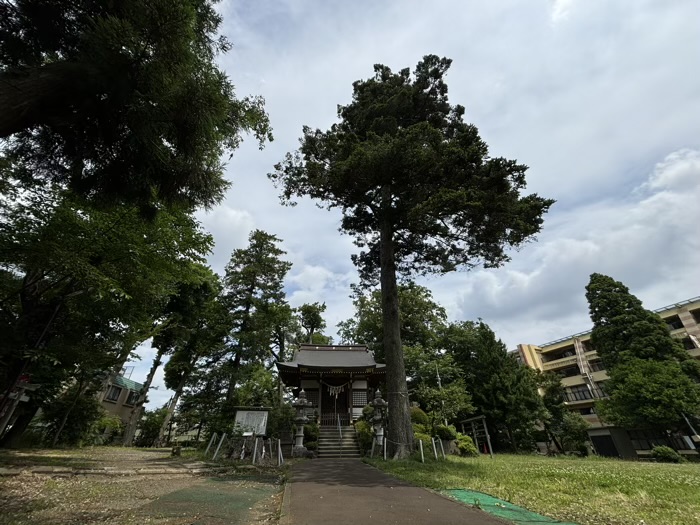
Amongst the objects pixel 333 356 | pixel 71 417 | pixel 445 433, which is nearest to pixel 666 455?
pixel 445 433

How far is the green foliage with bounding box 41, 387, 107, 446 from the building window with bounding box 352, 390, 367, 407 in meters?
13.7

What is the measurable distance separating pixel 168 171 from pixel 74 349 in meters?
8.18

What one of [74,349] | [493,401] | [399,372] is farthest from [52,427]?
[493,401]

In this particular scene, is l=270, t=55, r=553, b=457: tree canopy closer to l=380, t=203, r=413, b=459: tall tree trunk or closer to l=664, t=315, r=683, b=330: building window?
l=380, t=203, r=413, b=459: tall tree trunk

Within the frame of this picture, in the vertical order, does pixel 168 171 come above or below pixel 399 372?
above

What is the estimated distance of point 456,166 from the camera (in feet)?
33.4

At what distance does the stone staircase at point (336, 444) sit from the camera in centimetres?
1305

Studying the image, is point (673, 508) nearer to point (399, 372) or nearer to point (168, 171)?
point (399, 372)

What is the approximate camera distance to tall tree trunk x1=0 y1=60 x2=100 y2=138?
3.19 meters

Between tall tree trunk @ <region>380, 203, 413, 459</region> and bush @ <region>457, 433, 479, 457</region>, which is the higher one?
tall tree trunk @ <region>380, 203, 413, 459</region>

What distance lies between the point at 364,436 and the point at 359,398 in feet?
18.8

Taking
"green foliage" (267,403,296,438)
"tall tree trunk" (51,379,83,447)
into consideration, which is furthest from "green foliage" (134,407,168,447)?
"green foliage" (267,403,296,438)

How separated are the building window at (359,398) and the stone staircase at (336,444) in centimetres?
333

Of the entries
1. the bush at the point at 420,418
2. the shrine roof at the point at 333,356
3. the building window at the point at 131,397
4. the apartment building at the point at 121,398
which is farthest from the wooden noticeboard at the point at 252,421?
the building window at the point at 131,397
